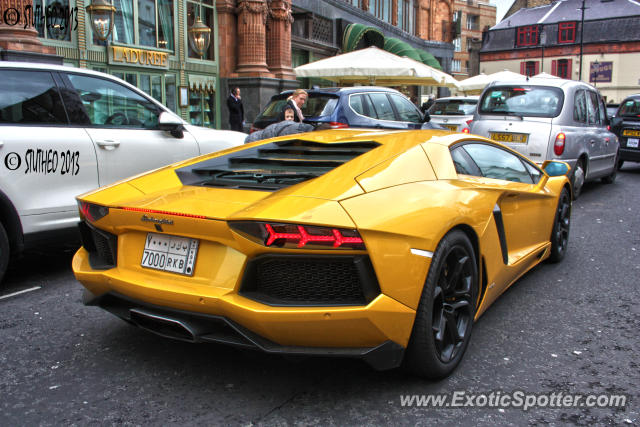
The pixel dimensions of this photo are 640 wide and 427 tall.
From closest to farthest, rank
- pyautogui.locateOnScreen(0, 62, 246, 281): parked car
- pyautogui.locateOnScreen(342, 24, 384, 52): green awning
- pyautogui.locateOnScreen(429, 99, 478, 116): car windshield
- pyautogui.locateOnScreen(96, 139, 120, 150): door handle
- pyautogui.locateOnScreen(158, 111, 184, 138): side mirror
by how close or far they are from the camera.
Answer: pyautogui.locateOnScreen(0, 62, 246, 281): parked car → pyautogui.locateOnScreen(96, 139, 120, 150): door handle → pyautogui.locateOnScreen(158, 111, 184, 138): side mirror → pyautogui.locateOnScreen(429, 99, 478, 116): car windshield → pyautogui.locateOnScreen(342, 24, 384, 52): green awning

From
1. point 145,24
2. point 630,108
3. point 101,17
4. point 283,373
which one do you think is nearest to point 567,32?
point 630,108

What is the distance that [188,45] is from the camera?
16.1 meters

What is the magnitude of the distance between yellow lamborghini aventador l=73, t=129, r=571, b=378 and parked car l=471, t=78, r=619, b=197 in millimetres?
5690

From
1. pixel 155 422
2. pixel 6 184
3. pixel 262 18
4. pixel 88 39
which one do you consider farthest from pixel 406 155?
pixel 262 18

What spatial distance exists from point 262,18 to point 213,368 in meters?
15.4

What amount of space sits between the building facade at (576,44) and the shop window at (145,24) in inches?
1778

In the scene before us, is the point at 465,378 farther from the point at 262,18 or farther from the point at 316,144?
the point at 262,18

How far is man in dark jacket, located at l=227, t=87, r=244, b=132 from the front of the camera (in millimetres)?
15172

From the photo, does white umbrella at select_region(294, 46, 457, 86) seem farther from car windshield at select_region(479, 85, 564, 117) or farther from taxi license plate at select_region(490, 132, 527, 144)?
taxi license plate at select_region(490, 132, 527, 144)

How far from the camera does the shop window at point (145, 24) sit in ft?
44.7

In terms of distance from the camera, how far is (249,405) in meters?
2.90

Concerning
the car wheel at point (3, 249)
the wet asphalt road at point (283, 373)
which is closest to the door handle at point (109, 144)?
the car wheel at point (3, 249)

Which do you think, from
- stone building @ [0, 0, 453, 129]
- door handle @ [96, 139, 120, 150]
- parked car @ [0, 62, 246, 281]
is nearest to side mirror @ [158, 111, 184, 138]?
parked car @ [0, 62, 246, 281]

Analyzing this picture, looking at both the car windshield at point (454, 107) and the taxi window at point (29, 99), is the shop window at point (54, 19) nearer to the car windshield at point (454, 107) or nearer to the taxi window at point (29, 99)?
the taxi window at point (29, 99)
